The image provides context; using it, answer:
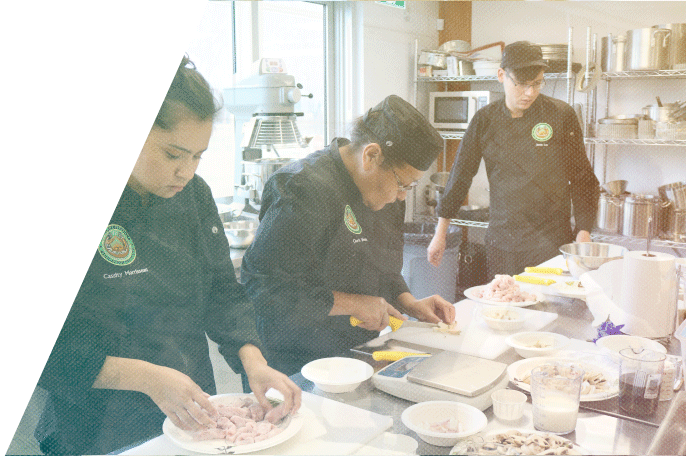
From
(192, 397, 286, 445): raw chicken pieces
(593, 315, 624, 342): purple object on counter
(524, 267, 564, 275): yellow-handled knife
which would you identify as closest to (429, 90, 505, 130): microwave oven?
(524, 267, 564, 275): yellow-handled knife

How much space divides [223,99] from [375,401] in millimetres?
383

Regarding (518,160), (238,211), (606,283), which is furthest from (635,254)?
(518,160)

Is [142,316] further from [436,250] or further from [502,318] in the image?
[436,250]

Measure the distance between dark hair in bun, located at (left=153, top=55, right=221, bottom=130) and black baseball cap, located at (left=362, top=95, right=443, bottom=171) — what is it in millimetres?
311

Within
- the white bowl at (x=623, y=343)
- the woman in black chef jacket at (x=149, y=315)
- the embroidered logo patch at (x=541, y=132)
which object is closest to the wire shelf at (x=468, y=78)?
the embroidered logo patch at (x=541, y=132)

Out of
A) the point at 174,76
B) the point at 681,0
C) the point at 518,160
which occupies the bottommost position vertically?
the point at 518,160

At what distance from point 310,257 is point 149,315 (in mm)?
322

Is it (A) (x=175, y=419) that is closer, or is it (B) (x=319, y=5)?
(A) (x=175, y=419)

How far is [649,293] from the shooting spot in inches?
36.4

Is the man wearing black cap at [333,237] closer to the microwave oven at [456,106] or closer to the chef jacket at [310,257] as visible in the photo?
the chef jacket at [310,257]

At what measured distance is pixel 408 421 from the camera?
24.5 inches

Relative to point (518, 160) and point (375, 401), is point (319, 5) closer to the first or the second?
point (375, 401)

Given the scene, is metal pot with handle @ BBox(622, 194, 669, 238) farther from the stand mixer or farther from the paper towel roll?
the stand mixer

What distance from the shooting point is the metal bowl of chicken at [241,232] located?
859 millimetres
